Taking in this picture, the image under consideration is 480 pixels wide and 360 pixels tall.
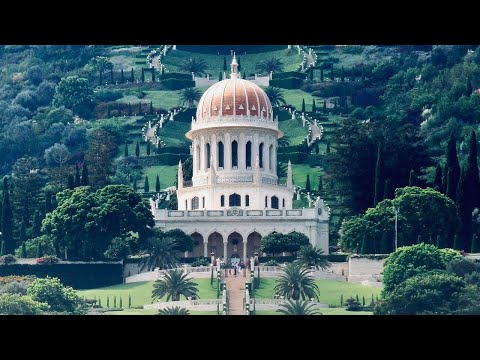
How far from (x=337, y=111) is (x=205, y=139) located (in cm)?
4463

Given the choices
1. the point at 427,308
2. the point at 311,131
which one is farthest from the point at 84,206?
the point at 311,131

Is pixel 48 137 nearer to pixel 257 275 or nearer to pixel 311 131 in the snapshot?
pixel 311 131

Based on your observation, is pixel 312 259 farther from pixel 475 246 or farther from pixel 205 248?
pixel 205 248

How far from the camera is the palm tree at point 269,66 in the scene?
17200cm

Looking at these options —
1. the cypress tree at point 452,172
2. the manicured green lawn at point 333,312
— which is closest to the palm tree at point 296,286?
the manicured green lawn at point 333,312

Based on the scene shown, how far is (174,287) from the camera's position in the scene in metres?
90.4

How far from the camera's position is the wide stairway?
288 feet

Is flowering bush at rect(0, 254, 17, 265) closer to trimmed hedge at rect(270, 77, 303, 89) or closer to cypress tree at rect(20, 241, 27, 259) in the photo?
cypress tree at rect(20, 241, 27, 259)

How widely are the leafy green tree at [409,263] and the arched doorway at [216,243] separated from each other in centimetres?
1573

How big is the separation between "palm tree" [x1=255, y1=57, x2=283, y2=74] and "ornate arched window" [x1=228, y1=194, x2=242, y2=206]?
61.3 metres

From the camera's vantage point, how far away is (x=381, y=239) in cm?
9969

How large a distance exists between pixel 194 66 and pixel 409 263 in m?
83.2

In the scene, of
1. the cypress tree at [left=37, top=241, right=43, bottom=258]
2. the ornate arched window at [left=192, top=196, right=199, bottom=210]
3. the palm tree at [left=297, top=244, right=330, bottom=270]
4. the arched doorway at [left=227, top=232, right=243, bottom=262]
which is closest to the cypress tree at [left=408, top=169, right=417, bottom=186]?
the palm tree at [left=297, top=244, right=330, bottom=270]

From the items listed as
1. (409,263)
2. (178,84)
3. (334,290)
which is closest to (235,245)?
(334,290)
